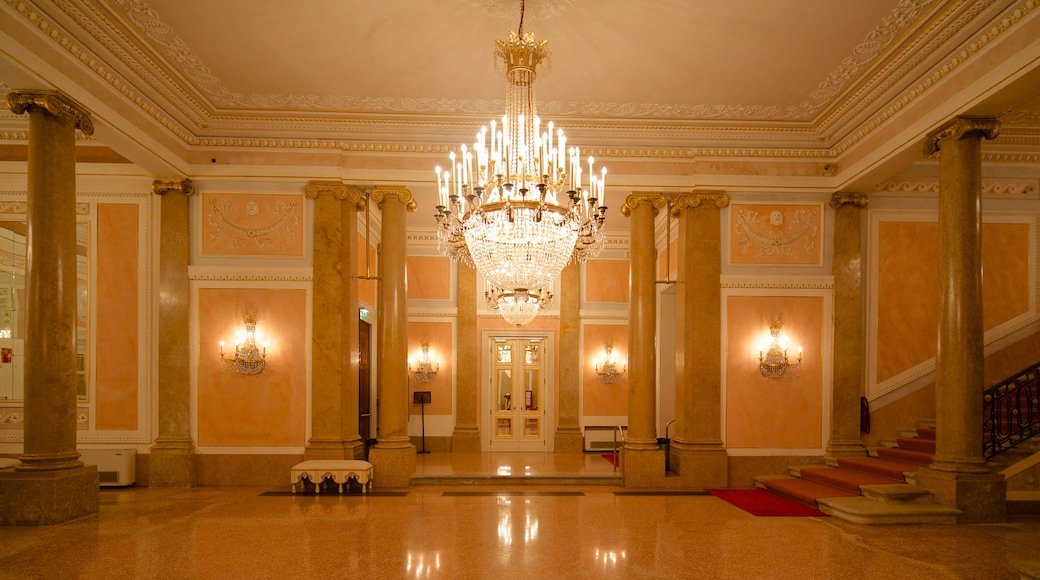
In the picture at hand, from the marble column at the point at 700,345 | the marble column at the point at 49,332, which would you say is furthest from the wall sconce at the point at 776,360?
the marble column at the point at 49,332

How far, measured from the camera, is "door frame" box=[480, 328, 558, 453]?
1312cm

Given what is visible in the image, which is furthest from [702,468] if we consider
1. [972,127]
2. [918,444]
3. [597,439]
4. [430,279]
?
[430,279]

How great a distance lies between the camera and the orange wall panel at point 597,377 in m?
13.4

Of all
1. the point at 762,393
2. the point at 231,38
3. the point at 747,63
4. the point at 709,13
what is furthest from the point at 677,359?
the point at 231,38

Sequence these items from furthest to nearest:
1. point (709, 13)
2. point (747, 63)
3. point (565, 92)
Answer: point (565, 92), point (747, 63), point (709, 13)

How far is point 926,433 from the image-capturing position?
8602 millimetres

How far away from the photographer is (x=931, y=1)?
5.96 metres

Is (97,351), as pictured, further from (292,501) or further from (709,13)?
(709,13)

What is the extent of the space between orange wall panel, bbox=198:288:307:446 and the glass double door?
16.5 feet

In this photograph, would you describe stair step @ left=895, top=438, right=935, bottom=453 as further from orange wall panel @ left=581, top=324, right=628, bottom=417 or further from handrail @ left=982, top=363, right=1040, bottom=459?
orange wall panel @ left=581, top=324, right=628, bottom=417

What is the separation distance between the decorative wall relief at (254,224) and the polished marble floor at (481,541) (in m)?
3.15

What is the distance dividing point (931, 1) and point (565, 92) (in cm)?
375

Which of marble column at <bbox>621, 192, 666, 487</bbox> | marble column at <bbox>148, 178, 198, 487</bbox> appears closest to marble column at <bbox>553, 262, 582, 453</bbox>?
marble column at <bbox>621, 192, 666, 487</bbox>

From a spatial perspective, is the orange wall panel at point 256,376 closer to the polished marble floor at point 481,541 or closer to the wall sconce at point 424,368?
the polished marble floor at point 481,541
